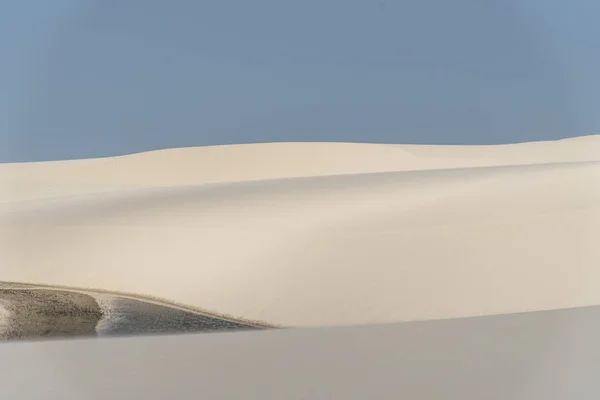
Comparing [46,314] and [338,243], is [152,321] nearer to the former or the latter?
[46,314]

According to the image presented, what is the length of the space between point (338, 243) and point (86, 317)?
161 centimetres

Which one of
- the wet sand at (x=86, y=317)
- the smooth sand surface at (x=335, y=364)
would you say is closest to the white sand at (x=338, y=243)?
the wet sand at (x=86, y=317)

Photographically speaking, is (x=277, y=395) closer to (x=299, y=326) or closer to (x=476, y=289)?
(x=299, y=326)

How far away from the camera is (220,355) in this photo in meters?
2.32

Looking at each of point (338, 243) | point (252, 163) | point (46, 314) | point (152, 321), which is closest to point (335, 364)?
point (152, 321)

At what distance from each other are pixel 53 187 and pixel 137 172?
0.94 metres

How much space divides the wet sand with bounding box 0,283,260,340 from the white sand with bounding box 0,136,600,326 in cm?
17

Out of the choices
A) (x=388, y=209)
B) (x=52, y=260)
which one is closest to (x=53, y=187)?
(x=52, y=260)

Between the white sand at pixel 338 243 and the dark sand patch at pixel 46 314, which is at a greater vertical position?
the white sand at pixel 338 243

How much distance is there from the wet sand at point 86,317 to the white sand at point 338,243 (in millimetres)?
173

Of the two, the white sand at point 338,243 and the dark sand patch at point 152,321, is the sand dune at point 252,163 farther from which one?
the dark sand patch at point 152,321

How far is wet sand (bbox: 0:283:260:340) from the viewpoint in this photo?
2797 millimetres

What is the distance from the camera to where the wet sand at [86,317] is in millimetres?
2797

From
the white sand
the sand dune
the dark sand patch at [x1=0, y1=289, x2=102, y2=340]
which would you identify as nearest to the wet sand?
the dark sand patch at [x1=0, y1=289, x2=102, y2=340]
